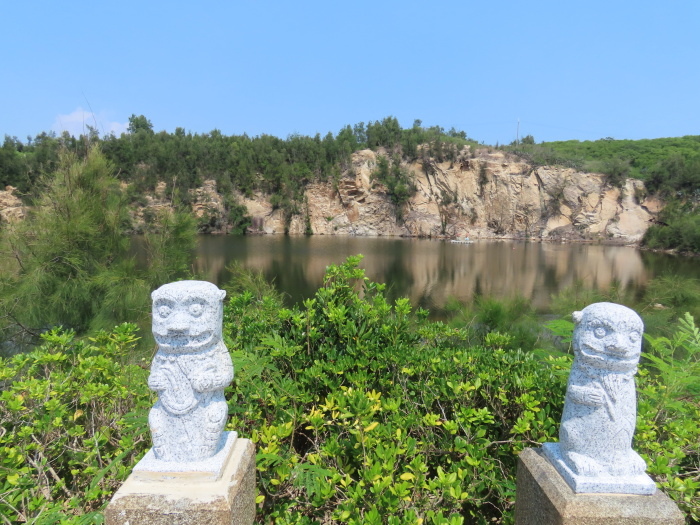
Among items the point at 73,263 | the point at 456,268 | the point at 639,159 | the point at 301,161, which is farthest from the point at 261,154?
the point at 639,159

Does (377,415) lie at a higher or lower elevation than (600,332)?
lower

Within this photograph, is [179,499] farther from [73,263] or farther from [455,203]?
[455,203]

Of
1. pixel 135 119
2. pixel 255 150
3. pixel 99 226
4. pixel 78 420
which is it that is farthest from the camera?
pixel 135 119

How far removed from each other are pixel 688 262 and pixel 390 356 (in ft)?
80.1

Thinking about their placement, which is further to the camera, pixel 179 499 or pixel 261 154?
pixel 261 154

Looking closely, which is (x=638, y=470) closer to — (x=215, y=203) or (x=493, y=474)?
(x=493, y=474)

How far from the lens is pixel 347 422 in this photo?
6.88 ft

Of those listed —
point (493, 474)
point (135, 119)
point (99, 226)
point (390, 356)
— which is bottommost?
point (493, 474)

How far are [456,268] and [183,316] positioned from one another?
17.8 meters

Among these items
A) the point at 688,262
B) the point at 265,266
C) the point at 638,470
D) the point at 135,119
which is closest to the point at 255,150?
the point at 135,119

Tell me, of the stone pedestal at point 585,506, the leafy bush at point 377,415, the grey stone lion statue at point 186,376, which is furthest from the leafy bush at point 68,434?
the stone pedestal at point 585,506

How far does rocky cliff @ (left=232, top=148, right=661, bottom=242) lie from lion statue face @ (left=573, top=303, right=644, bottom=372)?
33.5 m

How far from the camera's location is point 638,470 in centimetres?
167

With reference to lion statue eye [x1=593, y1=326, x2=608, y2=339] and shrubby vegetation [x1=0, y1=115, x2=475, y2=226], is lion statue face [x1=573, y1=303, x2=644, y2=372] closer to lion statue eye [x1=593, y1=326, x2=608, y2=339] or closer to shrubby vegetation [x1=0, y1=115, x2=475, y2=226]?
lion statue eye [x1=593, y1=326, x2=608, y2=339]
